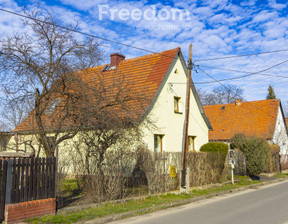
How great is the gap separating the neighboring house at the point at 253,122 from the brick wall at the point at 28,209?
81.5 ft

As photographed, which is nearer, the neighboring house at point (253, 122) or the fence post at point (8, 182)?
the fence post at point (8, 182)

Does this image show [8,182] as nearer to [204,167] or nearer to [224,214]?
[224,214]

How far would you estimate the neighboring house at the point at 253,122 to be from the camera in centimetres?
3020

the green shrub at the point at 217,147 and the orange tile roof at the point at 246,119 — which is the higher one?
the orange tile roof at the point at 246,119

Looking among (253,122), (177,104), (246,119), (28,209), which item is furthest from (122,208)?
(246,119)

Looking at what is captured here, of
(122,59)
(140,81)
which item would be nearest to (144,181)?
(140,81)

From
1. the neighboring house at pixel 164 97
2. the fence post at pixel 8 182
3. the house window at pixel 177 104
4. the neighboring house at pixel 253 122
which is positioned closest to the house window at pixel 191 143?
the neighboring house at pixel 164 97

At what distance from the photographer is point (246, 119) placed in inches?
1287

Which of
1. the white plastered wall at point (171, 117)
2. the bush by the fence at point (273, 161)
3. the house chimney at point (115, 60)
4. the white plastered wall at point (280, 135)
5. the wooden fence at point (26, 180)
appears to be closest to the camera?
the wooden fence at point (26, 180)

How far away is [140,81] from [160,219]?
39.1ft

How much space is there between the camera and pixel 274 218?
8125 mm

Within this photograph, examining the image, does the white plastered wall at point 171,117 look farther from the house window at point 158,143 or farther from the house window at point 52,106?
the house window at point 52,106

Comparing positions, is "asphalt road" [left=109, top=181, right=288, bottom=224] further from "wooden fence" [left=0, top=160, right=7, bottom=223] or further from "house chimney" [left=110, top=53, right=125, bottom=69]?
"house chimney" [left=110, top=53, right=125, bottom=69]

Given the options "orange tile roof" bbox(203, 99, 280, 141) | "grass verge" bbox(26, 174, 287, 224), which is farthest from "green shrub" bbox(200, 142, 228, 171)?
"orange tile roof" bbox(203, 99, 280, 141)
